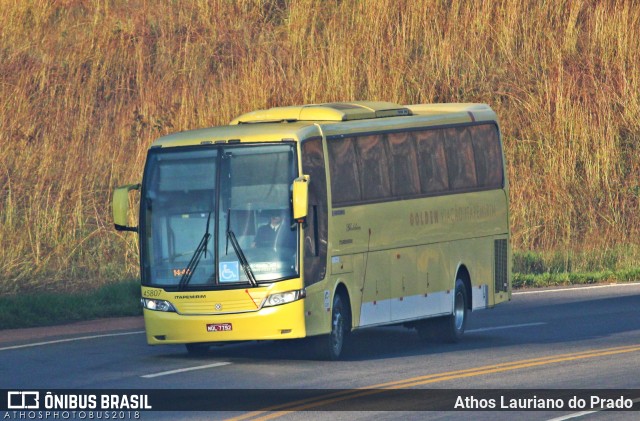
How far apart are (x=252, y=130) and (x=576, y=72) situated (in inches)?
979

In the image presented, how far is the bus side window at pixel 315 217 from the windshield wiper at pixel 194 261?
1225mm

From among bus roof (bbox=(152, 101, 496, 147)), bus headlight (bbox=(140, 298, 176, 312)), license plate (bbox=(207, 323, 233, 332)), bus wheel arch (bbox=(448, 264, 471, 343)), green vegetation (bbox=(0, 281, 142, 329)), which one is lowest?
green vegetation (bbox=(0, 281, 142, 329))

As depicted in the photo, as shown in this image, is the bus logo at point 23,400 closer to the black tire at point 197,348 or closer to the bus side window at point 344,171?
the black tire at point 197,348

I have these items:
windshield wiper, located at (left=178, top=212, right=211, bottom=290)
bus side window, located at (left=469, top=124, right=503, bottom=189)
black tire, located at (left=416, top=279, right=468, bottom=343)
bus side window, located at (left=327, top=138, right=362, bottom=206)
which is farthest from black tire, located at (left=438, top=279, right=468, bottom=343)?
windshield wiper, located at (left=178, top=212, right=211, bottom=290)

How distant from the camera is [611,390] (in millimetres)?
14469

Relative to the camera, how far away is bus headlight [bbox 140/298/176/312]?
678 inches

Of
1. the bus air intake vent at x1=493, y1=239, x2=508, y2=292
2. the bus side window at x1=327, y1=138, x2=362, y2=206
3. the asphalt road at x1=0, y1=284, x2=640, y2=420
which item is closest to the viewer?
the asphalt road at x1=0, y1=284, x2=640, y2=420

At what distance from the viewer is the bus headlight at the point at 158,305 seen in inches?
678

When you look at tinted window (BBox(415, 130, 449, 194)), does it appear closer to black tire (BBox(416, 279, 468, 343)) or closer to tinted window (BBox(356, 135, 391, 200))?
tinted window (BBox(356, 135, 391, 200))

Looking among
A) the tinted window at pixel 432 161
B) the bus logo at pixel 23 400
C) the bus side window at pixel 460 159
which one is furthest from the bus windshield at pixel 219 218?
the bus side window at pixel 460 159

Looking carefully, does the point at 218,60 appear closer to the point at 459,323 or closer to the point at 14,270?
the point at 14,270

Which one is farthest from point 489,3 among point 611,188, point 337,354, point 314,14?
point 337,354

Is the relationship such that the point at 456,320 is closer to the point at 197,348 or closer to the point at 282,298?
the point at 197,348

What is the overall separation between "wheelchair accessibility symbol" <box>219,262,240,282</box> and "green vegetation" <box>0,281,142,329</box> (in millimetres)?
5999
